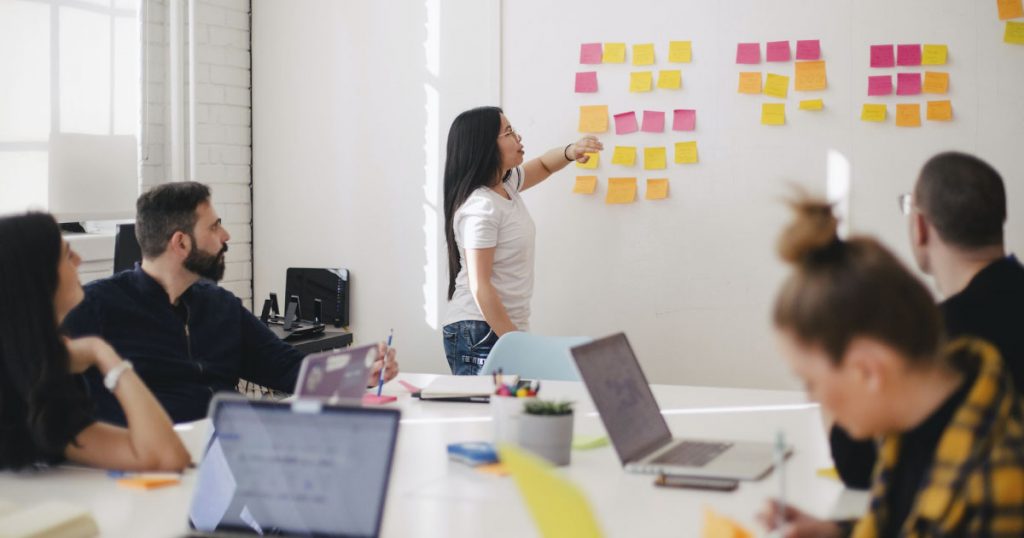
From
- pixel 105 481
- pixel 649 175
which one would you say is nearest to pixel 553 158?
pixel 649 175

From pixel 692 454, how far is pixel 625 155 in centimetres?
224

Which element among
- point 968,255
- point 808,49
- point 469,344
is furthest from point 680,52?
point 968,255

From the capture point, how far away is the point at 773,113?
158 inches

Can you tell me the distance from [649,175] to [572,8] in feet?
2.46

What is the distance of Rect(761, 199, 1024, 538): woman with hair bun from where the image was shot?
1199mm

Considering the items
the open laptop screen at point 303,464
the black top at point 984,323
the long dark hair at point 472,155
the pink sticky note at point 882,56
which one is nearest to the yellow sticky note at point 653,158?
the long dark hair at point 472,155

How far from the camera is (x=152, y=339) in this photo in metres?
2.79

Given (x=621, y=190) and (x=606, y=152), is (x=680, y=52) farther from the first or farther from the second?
(x=621, y=190)

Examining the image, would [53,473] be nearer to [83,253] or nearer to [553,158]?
[83,253]

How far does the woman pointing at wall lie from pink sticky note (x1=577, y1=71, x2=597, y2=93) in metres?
0.57

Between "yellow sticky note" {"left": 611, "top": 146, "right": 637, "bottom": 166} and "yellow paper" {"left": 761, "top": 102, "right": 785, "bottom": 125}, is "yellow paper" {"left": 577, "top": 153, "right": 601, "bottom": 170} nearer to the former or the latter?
"yellow sticky note" {"left": 611, "top": 146, "right": 637, "bottom": 166}

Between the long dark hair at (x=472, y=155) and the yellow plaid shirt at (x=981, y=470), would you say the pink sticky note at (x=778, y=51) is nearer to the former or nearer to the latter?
the long dark hair at (x=472, y=155)

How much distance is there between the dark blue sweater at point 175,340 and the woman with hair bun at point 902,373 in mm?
1946

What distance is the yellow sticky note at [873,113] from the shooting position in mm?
3885
